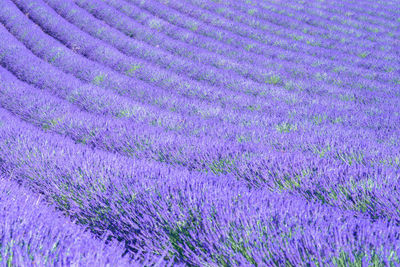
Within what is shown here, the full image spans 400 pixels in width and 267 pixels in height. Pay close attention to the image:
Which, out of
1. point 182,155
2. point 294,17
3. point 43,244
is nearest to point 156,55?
point 182,155

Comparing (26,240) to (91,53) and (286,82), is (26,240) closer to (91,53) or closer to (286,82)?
(286,82)

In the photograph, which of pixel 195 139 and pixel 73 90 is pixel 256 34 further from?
pixel 195 139

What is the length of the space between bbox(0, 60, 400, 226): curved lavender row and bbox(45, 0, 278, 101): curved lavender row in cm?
286

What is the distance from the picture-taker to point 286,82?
6.85 meters

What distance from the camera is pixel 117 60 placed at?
7418mm

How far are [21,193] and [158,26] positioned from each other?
826 cm

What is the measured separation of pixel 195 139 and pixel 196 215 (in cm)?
165


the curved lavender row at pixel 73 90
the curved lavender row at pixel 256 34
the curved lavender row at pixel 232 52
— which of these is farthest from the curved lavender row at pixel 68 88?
the curved lavender row at pixel 256 34

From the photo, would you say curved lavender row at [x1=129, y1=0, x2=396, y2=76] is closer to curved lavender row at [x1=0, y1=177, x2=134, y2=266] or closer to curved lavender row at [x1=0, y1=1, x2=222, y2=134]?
curved lavender row at [x1=0, y1=1, x2=222, y2=134]

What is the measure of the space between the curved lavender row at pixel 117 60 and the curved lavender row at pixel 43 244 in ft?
14.0

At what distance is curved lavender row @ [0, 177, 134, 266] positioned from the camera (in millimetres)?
1192

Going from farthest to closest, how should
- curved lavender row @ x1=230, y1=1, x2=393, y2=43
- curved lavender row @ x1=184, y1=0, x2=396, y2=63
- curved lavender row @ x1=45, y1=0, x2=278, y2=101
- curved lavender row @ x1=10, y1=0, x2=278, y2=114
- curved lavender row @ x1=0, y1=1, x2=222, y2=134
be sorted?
1. curved lavender row @ x1=230, y1=1, x2=393, y2=43
2. curved lavender row @ x1=184, y1=0, x2=396, y2=63
3. curved lavender row @ x1=45, y1=0, x2=278, y2=101
4. curved lavender row @ x1=10, y1=0, x2=278, y2=114
5. curved lavender row @ x1=0, y1=1, x2=222, y2=134

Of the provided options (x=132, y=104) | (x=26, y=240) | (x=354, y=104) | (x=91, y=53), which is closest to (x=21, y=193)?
(x=26, y=240)

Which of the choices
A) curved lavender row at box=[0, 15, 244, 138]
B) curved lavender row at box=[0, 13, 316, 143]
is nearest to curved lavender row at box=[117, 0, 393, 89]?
curved lavender row at box=[0, 15, 244, 138]
